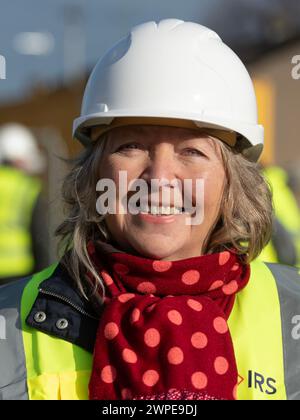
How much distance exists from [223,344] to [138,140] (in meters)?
0.68

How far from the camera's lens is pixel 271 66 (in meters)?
19.8

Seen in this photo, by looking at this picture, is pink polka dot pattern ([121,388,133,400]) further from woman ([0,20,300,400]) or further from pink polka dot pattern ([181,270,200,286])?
pink polka dot pattern ([181,270,200,286])

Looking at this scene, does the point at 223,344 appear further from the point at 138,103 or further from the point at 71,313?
the point at 138,103

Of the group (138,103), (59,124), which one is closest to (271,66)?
(59,124)

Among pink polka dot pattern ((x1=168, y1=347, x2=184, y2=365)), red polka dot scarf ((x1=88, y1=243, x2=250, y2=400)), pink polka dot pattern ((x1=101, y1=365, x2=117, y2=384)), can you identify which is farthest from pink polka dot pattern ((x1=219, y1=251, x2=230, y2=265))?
pink polka dot pattern ((x1=101, y1=365, x2=117, y2=384))

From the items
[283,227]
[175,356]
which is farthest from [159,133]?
[283,227]

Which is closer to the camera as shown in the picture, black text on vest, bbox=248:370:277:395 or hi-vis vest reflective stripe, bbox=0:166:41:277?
black text on vest, bbox=248:370:277:395

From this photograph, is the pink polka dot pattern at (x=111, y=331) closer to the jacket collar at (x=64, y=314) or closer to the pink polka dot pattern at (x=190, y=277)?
the jacket collar at (x=64, y=314)

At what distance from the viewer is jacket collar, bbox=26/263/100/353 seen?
109 inches

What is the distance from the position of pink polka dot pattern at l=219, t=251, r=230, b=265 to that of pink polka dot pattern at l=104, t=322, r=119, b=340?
0.41 m

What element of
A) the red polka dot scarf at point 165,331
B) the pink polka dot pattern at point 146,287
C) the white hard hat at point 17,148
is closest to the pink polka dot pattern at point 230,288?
the red polka dot scarf at point 165,331

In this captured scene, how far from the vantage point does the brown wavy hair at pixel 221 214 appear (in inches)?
114

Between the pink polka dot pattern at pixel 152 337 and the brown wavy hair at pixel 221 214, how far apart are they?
0.23 meters

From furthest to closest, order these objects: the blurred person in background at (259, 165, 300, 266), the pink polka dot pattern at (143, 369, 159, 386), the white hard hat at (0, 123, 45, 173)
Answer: the white hard hat at (0, 123, 45, 173) → the blurred person in background at (259, 165, 300, 266) → the pink polka dot pattern at (143, 369, 159, 386)
